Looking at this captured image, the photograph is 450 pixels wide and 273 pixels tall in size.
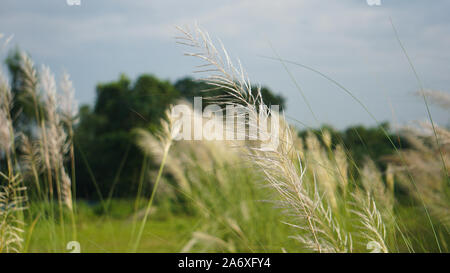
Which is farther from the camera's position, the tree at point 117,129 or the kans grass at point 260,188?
the tree at point 117,129

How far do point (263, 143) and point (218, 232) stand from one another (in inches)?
78.8

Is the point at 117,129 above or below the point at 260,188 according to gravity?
above

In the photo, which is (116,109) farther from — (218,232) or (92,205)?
(218,232)

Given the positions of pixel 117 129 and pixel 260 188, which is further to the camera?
pixel 117 129

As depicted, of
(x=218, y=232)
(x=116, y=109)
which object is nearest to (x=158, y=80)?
(x=116, y=109)

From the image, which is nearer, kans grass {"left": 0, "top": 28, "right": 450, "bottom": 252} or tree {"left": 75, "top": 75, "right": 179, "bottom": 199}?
kans grass {"left": 0, "top": 28, "right": 450, "bottom": 252}

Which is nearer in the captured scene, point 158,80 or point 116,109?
point 116,109

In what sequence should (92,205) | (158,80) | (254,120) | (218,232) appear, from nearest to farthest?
1. (254,120)
2. (218,232)
3. (92,205)
4. (158,80)

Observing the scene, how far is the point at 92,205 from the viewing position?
644cm

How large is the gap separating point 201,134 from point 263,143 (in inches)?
59.8
